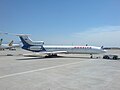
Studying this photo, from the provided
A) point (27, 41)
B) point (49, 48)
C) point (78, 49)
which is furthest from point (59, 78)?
point (27, 41)

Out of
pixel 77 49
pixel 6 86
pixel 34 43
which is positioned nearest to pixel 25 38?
pixel 34 43

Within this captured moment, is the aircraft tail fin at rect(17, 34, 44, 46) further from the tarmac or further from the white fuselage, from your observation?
the tarmac

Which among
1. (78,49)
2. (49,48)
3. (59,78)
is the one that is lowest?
(59,78)

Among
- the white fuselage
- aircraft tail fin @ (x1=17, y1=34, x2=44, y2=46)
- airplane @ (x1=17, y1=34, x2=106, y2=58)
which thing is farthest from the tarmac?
aircraft tail fin @ (x1=17, y1=34, x2=44, y2=46)

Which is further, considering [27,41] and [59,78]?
[27,41]

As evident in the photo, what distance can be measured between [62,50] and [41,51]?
19.0 feet

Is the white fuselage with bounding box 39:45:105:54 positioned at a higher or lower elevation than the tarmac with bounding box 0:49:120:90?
higher

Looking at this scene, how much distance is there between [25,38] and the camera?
167ft

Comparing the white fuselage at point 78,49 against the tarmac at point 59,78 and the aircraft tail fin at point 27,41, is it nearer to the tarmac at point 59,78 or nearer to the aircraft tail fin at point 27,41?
the aircraft tail fin at point 27,41

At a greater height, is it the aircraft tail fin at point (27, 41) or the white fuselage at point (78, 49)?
the aircraft tail fin at point (27, 41)

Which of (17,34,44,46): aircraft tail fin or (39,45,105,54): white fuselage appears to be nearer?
(39,45,105,54): white fuselage

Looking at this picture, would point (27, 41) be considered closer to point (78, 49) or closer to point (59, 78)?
point (78, 49)

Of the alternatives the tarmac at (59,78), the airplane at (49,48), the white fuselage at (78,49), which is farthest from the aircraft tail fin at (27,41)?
the tarmac at (59,78)

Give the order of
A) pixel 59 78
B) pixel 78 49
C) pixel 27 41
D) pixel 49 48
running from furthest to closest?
pixel 49 48, pixel 27 41, pixel 78 49, pixel 59 78
